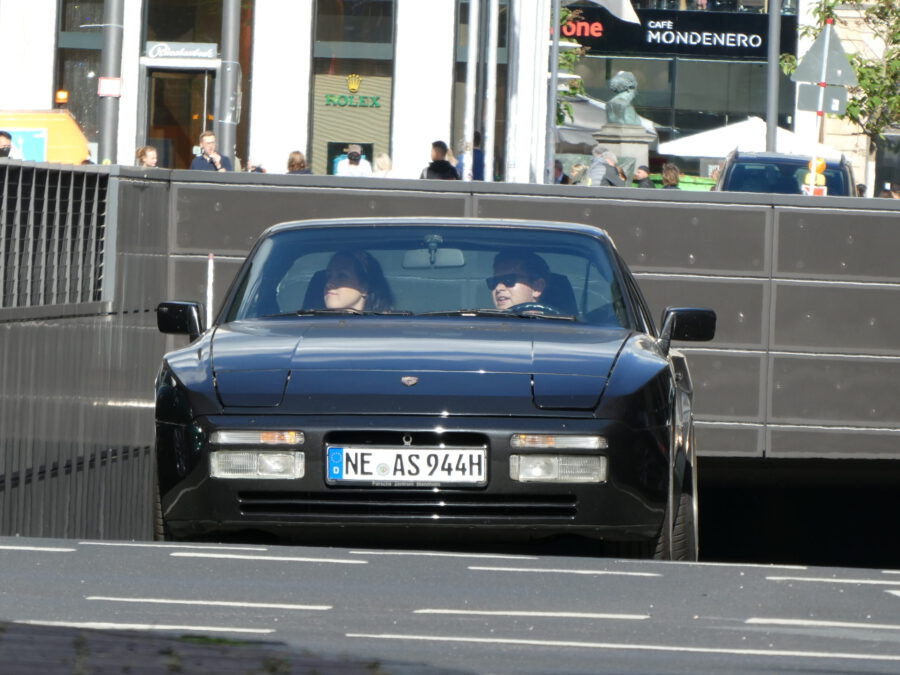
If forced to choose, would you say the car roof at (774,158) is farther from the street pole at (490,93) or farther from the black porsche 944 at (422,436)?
the black porsche 944 at (422,436)

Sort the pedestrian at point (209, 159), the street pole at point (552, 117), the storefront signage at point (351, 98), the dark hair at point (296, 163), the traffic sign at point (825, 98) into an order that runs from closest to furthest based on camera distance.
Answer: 1. the pedestrian at point (209, 159)
2. the traffic sign at point (825, 98)
3. the dark hair at point (296, 163)
4. the street pole at point (552, 117)
5. the storefront signage at point (351, 98)

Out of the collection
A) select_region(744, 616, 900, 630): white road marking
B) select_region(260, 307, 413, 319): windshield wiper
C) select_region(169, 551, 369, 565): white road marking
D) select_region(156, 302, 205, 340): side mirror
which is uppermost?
select_region(260, 307, 413, 319): windshield wiper

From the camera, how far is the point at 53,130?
73.4ft

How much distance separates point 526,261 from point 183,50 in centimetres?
2987

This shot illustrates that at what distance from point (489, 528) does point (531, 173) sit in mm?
22046

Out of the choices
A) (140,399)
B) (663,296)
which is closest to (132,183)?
(140,399)

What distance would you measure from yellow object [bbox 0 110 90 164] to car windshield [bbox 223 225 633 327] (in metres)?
15.3

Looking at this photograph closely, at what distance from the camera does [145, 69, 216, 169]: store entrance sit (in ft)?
119

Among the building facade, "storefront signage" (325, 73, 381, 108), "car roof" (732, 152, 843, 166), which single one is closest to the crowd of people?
"car roof" (732, 152, 843, 166)

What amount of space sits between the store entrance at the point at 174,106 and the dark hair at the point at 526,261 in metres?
29.5

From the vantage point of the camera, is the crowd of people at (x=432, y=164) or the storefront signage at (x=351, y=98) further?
the storefront signage at (x=351, y=98)

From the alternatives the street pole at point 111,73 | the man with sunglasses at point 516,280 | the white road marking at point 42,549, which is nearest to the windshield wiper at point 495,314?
the man with sunglasses at point 516,280

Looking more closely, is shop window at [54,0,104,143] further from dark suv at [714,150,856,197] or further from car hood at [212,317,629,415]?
car hood at [212,317,629,415]

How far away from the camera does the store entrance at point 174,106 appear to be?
36219 millimetres
